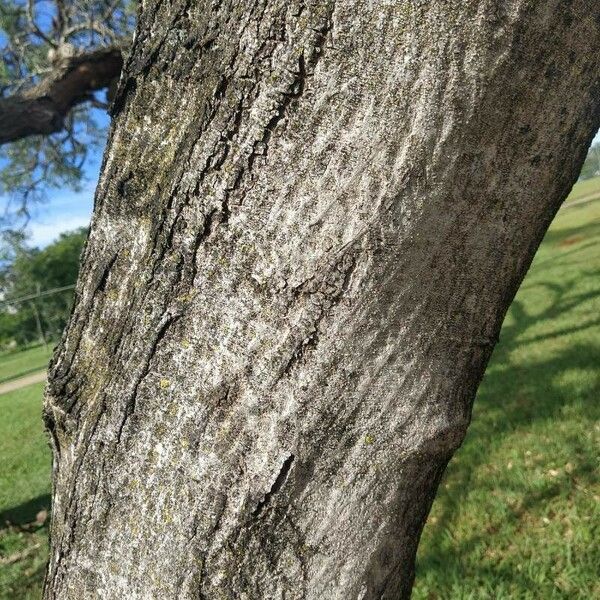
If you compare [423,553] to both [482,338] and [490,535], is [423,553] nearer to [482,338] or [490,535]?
[490,535]

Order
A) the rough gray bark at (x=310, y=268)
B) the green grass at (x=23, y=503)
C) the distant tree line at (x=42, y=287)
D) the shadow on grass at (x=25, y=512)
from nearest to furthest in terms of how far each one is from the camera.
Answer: the rough gray bark at (x=310, y=268) < the green grass at (x=23, y=503) < the shadow on grass at (x=25, y=512) < the distant tree line at (x=42, y=287)

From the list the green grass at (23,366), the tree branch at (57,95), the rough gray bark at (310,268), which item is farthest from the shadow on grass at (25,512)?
the green grass at (23,366)

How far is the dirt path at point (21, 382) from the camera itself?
61.9ft

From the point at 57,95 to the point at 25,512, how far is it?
160 inches

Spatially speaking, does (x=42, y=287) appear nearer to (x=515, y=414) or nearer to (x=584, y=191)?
(x=515, y=414)

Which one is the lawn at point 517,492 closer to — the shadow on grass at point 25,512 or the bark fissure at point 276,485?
the shadow on grass at point 25,512

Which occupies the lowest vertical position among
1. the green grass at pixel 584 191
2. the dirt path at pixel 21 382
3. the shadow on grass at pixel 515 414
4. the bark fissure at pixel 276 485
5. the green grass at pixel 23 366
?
the green grass at pixel 584 191

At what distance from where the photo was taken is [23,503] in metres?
6.57

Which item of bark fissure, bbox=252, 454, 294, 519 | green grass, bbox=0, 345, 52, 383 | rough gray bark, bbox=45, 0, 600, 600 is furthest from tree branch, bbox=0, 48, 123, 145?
green grass, bbox=0, 345, 52, 383

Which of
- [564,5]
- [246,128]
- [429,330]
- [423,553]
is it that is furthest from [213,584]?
[423,553]

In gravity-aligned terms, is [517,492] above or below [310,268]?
below

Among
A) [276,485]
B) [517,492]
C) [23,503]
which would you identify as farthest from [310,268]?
[23,503]

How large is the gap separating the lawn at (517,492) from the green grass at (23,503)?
2cm

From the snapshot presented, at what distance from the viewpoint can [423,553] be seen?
3812 mm
